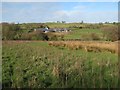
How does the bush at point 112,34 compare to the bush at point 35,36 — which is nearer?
the bush at point 112,34

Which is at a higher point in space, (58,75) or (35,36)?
(35,36)

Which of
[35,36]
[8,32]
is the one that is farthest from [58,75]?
[8,32]

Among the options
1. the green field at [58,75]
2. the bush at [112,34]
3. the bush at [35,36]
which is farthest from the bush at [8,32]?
the green field at [58,75]

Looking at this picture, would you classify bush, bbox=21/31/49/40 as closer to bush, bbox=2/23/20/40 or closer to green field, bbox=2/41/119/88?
bush, bbox=2/23/20/40

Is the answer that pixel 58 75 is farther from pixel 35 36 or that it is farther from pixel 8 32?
pixel 8 32

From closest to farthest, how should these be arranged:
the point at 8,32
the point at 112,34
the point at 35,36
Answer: the point at 8,32 < the point at 35,36 < the point at 112,34

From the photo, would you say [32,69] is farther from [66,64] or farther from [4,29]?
[4,29]

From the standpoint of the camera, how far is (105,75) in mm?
12484

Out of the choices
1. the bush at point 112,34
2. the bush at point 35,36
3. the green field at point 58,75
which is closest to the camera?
the green field at point 58,75

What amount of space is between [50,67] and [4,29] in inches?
1000

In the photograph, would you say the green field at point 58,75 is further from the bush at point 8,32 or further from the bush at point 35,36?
the bush at point 35,36

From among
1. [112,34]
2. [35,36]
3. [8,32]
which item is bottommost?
[35,36]

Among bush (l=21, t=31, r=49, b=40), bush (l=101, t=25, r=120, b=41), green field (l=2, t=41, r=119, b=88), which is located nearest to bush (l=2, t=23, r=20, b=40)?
bush (l=21, t=31, r=49, b=40)

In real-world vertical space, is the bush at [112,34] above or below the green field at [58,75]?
above
